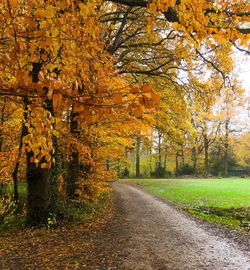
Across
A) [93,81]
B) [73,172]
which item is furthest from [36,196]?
[93,81]

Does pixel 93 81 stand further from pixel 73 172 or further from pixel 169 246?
pixel 73 172

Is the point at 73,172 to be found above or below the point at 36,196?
above

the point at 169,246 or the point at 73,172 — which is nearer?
the point at 169,246

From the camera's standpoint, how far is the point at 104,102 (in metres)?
2.99

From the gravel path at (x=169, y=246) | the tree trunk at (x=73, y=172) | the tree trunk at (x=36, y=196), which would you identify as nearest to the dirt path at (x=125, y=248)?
the gravel path at (x=169, y=246)

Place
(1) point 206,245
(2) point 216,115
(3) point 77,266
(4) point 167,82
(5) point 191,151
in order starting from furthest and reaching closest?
(5) point 191,151
(2) point 216,115
(4) point 167,82
(1) point 206,245
(3) point 77,266

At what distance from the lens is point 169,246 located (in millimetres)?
7879

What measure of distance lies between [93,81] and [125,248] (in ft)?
18.0

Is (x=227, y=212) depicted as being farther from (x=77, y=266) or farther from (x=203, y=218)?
(x=77, y=266)

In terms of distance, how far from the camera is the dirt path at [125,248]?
648 centimetres

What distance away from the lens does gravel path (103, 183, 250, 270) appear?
6500mm

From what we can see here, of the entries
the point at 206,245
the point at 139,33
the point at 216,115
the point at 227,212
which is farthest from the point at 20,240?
the point at 216,115

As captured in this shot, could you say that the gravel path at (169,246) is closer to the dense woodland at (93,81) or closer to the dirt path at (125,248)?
the dirt path at (125,248)

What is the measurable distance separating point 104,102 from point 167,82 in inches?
523
